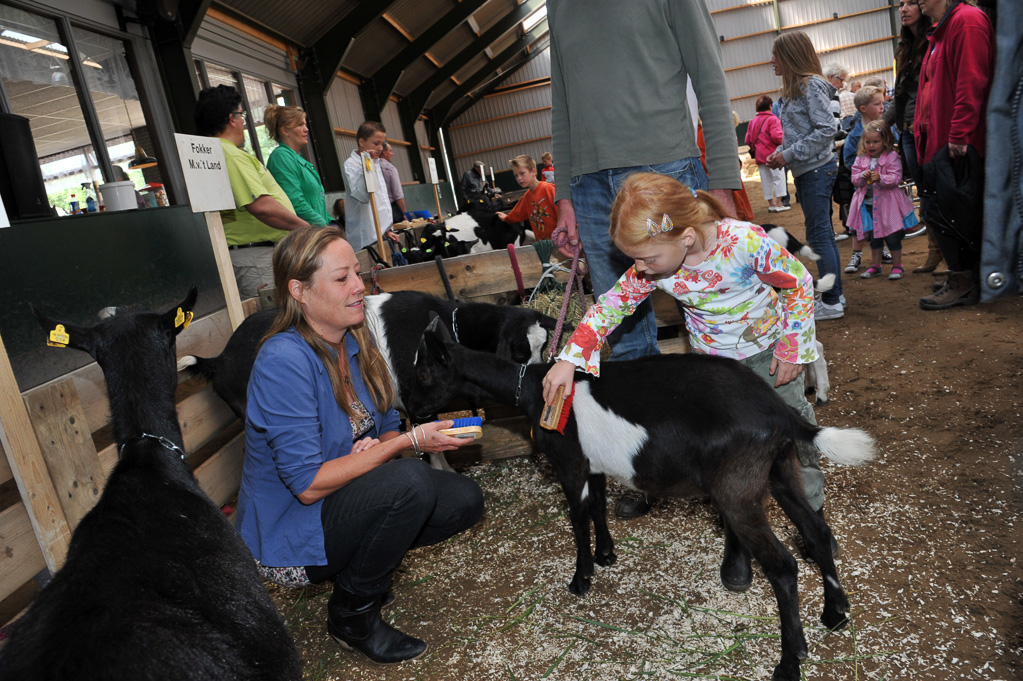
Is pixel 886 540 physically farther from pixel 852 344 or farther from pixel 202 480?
pixel 202 480

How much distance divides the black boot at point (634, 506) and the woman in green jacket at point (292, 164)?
9.76 ft

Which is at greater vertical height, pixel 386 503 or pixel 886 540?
pixel 386 503

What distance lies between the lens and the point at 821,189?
485 cm

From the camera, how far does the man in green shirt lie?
3840 millimetres

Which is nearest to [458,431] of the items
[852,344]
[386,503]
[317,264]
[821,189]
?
[386,503]

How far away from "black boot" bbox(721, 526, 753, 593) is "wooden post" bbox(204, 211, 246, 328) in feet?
8.53

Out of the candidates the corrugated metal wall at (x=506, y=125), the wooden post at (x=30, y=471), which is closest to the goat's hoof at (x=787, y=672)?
the wooden post at (x=30, y=471)

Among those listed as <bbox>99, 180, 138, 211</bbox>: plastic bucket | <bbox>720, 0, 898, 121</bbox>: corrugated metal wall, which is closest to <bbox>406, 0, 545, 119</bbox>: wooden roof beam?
<bbox>720, 0, 898, 121</bbox>: corrugated metal wall

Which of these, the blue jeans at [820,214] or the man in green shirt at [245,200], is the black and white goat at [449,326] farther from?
the blue jeans at [820,214]

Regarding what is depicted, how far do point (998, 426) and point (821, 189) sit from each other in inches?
95.1

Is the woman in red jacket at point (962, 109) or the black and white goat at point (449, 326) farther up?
the woman in red jacket at point (962, 109)

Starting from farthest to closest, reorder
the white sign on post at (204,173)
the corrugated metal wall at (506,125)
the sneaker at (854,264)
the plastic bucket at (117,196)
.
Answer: the corrugated metal wall at (506,125) → the sneaker at (854,264) → the plastic bucket at (117,196) → the white sign on post at (204,173)

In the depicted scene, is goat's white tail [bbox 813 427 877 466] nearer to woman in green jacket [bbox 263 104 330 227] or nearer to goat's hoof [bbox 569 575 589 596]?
goat's hoof [bbox 569 575 589 596]

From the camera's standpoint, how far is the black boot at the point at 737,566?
2.33m
